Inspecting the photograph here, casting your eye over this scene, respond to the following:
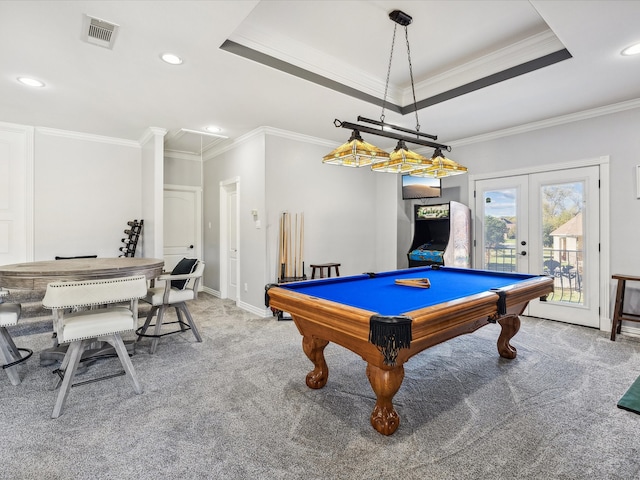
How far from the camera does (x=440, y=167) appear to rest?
290 centimetres

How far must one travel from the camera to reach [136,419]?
6.81 feet

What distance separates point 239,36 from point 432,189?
12.0ft

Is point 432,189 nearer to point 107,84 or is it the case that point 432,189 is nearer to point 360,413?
point 360,413

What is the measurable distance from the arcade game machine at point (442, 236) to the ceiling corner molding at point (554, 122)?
3.44 ft

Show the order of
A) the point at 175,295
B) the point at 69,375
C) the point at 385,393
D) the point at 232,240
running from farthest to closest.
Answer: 1. the point at 232,240
2. the point at 175,295
3. the point at 69,375
4. the point at 385,393

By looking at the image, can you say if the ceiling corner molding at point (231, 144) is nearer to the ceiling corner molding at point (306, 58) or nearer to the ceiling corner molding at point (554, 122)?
the ceiling corner molding at point (306, 58)

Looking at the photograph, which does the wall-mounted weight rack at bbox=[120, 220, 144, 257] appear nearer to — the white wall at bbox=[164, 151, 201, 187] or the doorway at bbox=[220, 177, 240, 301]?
the white wall at bbox=[164, 151, 201, 187]

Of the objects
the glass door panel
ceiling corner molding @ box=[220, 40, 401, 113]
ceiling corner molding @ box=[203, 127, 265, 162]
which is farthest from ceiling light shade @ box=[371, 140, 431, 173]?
the glass door panel

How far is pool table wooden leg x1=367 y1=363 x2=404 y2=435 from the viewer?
1.88 meters

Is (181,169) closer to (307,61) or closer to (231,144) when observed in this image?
(231,144)

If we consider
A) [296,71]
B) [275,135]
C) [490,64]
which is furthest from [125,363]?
[490,64]

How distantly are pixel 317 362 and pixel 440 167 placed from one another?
194cm

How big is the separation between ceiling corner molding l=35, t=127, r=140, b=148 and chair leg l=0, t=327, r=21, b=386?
3398 mm

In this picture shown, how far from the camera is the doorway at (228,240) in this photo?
5.69 meters
